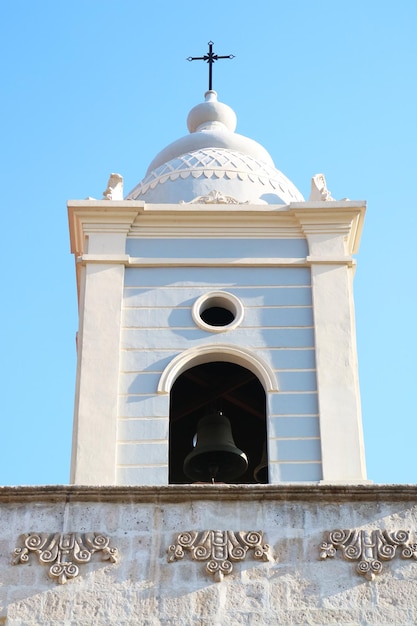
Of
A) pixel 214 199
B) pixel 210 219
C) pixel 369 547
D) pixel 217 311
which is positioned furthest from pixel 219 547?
pixel 214 199

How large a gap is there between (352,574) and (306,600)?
463mm

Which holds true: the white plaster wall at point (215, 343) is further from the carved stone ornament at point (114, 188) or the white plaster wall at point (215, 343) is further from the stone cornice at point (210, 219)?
the carved stone ornament at point (114, 188)

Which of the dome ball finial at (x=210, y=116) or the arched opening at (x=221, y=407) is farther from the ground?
the dome ball finial at (x=210, y=116)

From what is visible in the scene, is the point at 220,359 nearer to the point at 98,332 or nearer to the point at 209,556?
the point at 98,332

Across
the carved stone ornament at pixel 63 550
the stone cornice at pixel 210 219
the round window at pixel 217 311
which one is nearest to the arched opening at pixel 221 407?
the round window at pixel 217 311

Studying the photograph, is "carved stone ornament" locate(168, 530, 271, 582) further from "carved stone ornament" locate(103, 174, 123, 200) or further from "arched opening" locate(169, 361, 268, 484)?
"carved stone ornament" locate(103, 174, 123, 200)

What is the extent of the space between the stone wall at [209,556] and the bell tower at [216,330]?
1.28 metres

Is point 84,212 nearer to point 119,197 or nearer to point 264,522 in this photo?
point 119,197

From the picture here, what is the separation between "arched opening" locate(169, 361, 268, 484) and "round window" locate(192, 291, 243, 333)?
0.53 meters

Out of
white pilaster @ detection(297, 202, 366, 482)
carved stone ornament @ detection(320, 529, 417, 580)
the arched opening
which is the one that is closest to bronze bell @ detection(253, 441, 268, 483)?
the arched opening

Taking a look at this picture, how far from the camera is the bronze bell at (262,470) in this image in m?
18.4

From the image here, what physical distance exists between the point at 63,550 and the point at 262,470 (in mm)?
4477

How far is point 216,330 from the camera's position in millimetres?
17094

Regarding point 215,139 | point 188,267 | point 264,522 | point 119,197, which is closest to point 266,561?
point 264,522
